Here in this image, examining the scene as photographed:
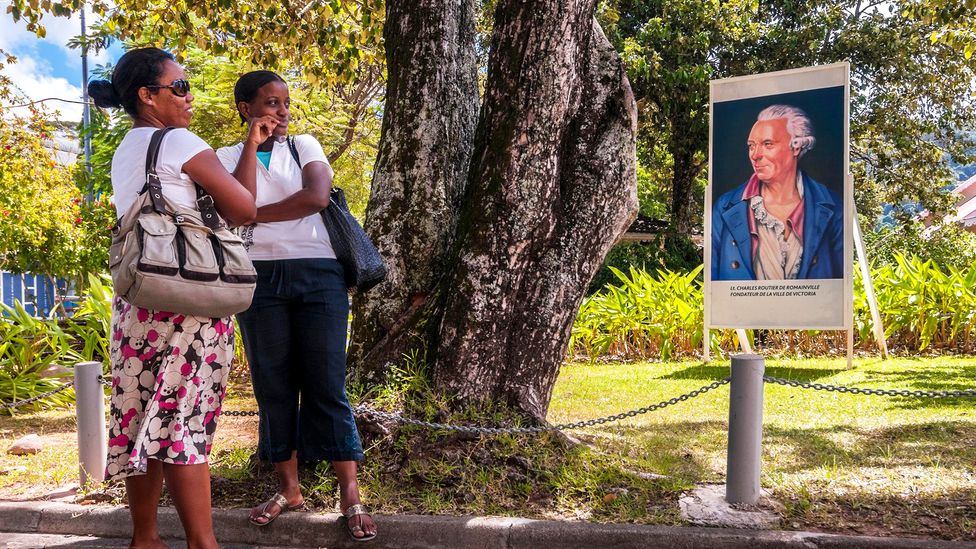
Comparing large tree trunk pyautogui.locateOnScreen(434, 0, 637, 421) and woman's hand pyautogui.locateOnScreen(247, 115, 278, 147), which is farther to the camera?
large tree trunk pyautogui.locateOnScreen(434, 0, 637, 421)

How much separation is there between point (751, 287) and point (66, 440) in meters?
6.33

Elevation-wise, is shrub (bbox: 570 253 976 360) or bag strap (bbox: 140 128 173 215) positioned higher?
bag strap (bbox: 140 128 173 215)

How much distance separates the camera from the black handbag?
3730 millimetres

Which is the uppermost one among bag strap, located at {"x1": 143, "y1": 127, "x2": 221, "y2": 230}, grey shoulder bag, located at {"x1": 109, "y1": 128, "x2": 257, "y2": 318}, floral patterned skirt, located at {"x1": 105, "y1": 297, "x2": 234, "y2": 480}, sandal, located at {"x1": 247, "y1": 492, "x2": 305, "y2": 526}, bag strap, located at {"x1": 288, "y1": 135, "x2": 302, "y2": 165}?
bag strap, located at {"x1": 288, "y1": 135, "x2": 302, "y2": 165}

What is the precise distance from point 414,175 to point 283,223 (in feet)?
4.51

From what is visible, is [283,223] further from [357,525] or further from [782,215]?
[782,215]

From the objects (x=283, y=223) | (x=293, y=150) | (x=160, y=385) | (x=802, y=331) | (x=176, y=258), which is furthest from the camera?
(x=802, y=331)

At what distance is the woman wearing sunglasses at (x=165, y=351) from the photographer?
3025 millimetres

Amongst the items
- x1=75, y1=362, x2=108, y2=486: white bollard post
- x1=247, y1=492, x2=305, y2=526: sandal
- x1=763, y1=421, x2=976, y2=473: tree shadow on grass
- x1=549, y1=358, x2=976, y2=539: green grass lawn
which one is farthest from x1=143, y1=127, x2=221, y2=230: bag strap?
x1=763, y1=421, x2=976, y2=473: tree shadow on grass

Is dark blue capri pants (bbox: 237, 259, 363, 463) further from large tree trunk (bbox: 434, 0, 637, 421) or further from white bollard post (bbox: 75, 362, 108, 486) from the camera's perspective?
white bollard post (bbox: 75, 362, 108, 486)

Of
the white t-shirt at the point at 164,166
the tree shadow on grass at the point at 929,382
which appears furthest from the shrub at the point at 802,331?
the white t-shirt at the point at 164,166

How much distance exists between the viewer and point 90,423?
4.95 meters

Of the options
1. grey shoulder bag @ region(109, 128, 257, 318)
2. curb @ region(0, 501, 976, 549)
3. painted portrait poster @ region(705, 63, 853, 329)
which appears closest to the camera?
grey shoulder bag @ region(109, 128, 257, 318)

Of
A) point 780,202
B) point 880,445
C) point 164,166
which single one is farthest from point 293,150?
point 780,202
